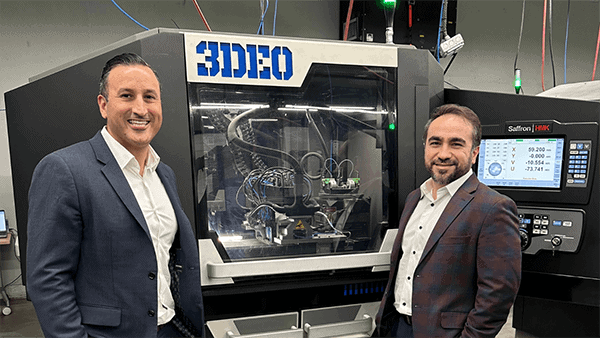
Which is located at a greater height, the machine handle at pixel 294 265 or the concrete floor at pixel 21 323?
the machine handle at pixel 294 265

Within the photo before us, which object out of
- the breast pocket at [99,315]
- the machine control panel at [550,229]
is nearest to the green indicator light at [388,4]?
the machine control panel at [550,229]

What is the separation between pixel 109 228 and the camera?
100 centimetres

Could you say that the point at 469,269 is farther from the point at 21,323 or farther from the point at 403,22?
the point at 21,323

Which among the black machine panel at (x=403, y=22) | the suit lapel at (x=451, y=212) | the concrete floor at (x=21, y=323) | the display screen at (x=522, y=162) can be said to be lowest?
the concrete floor at (x=21, y=323)

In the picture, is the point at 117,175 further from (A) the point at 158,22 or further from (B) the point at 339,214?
(A) the point at 158,22

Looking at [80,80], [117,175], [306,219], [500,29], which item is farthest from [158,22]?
[500,29]

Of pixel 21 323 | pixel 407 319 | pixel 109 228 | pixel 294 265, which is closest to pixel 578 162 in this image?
pixel 407 319

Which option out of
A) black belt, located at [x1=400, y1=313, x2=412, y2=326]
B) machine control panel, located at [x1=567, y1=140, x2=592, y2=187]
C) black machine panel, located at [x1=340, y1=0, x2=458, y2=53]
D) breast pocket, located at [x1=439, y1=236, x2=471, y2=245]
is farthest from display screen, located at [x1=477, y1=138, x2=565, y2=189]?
black machine panel, located at [x1=340, y1=0, x2=458, y2=53]

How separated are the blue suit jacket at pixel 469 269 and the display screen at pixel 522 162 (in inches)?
16.1

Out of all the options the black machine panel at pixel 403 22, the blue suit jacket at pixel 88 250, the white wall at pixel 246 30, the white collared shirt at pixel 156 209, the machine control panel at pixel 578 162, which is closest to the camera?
the blue suit jacket at pixel 88 250

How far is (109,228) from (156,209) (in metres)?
0.14

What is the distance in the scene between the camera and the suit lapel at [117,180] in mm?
1024

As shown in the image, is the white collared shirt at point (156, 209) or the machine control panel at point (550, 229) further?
the machine control panel at point (550, 229)

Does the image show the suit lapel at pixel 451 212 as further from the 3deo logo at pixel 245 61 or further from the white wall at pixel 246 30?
the white wall at pixel 246 30
